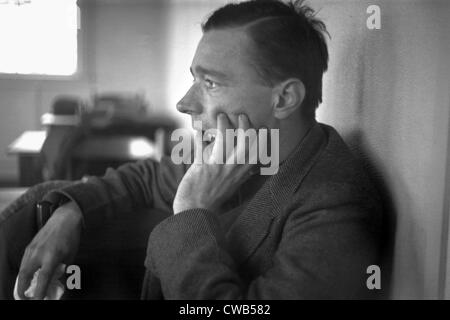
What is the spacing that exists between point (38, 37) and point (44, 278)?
42 centimetres

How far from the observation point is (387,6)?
76cm

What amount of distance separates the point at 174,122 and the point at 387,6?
1.29ft

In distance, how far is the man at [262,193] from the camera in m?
0.70

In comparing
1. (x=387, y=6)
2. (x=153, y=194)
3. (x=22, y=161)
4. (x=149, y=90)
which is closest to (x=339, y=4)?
(x=387, y=6)

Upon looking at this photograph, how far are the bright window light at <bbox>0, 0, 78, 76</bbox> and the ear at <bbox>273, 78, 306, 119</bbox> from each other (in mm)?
350

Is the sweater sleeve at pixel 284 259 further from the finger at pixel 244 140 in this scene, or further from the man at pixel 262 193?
the finger at pixel 244 140

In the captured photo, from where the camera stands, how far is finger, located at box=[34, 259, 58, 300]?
0.80 m

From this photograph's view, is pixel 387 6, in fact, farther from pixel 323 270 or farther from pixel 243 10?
pixel 323 270

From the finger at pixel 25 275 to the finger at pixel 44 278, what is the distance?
0.6 inches

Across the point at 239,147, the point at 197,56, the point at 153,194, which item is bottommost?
the point at 153,194

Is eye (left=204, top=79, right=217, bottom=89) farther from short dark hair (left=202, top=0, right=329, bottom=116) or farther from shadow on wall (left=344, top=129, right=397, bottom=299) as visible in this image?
shadow on wall (left=344, top=129, right=397, bottom=299)

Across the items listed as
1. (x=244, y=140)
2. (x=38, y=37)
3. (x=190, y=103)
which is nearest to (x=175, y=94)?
(x=190, y=103)

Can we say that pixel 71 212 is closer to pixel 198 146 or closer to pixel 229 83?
pixel 198 146

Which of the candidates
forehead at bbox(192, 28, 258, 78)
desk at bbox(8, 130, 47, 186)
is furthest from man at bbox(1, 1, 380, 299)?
desk at bbox(8, 130, 47, 186)
